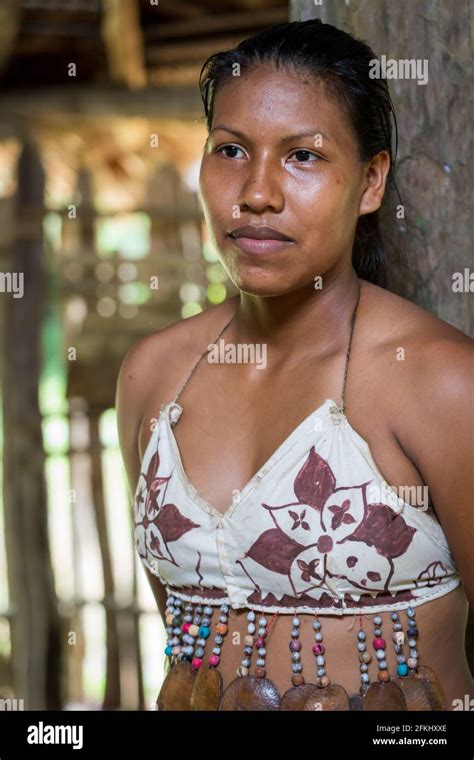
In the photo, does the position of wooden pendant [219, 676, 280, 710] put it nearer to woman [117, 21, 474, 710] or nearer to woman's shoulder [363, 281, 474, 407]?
woman [117, 21, 474, 710]

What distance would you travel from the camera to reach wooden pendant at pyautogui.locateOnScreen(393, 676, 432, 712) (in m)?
1.77

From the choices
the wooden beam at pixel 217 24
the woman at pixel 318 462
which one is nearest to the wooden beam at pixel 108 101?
the wooden beam at pixel 217 24

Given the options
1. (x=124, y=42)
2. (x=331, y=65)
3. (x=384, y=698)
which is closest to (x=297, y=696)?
(x=384, y=698)

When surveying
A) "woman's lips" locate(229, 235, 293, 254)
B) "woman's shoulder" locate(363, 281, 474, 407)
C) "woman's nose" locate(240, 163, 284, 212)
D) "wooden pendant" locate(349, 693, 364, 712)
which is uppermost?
"woman's nose" locate(240, 163, 284, 212)

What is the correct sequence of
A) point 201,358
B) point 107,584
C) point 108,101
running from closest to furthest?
point 201,358 < point 108,101 < point 107,584

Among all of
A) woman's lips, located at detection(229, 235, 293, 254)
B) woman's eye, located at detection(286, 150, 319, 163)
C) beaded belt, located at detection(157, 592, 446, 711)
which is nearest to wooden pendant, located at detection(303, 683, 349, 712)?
beaded belt, located at detection(157, 592, 446, 711)

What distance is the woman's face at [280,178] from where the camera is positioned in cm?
175

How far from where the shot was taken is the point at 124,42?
14.2 feet

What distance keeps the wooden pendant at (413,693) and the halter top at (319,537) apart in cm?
11

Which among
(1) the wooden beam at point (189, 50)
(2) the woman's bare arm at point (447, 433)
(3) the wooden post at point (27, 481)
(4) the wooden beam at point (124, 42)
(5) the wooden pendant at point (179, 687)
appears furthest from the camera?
(3) the wooden post at point (27, 481)

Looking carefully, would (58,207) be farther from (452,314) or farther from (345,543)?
(345,543)

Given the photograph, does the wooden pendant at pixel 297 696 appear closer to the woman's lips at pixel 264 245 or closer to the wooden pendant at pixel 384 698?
the wooden pendant at pixel 384 698

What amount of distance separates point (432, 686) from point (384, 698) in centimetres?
9

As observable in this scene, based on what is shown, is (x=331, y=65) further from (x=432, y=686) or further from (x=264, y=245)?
(x=432, y=686)
